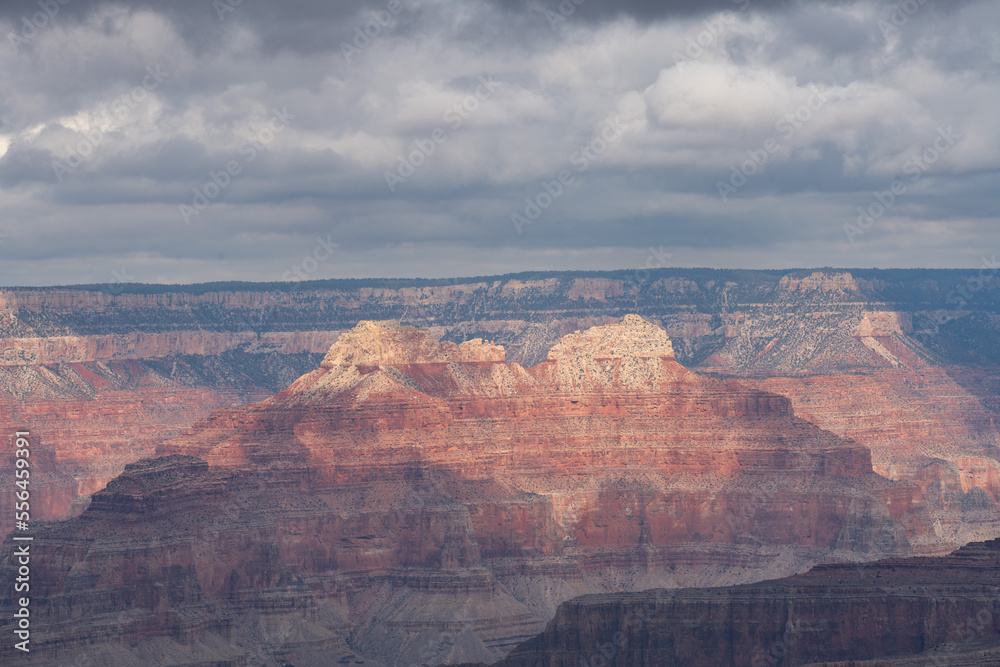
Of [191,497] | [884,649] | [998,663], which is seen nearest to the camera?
[998,663]

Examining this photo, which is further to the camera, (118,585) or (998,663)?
(118,585)

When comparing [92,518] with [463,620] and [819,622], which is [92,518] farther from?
[819,622]

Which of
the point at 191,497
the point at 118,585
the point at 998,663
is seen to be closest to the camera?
the point at 998,663

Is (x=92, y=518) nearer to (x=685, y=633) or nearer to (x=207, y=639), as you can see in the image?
(x=207, y=639)

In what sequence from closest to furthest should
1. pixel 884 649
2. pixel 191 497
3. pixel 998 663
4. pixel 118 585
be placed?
pixel 998 663 < pixel 884 649 < pixel 118 585 < pixel 191 497

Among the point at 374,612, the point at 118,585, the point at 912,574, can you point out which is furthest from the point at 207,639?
the point at 912,574

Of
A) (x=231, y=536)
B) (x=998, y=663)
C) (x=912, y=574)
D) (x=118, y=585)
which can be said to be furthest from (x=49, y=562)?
(x=998, y=663)
